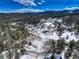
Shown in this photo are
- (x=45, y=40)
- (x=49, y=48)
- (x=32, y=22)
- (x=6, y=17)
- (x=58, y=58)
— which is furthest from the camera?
(x=32, y=22)

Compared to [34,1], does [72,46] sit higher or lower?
lower

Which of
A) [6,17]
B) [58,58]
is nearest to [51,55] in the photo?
[58,58]

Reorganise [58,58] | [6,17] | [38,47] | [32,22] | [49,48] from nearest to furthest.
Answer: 1. [58,58]
2. [49,48]
3. [38,47]
4. [6,17]
5. [32,22]

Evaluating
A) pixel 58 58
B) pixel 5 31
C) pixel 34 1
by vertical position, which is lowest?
pixel 58 58

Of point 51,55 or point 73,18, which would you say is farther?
point 73,18

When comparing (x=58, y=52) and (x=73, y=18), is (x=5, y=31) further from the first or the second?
(x=73, y=18)

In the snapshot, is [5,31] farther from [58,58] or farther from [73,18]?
[73,18]

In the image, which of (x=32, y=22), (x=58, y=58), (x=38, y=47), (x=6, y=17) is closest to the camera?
(x=58, y=58)

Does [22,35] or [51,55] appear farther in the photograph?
[22,35]

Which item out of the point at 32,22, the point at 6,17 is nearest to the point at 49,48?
the point at 6,17
